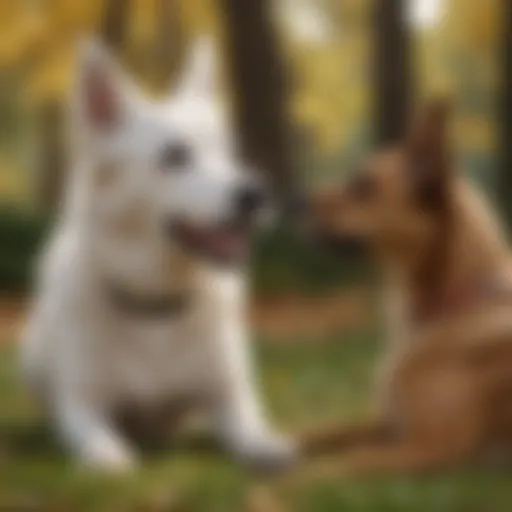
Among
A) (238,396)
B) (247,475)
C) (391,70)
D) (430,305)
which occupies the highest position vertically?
(391,70)

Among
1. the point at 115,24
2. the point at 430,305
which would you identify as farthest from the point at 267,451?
the point at 115,24

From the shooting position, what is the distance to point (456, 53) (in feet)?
5.24

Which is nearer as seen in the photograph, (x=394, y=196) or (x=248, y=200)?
(x=248, y=200)

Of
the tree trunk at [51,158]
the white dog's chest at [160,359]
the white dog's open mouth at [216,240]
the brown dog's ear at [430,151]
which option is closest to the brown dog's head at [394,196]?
the brown dog's ear at [430,151]

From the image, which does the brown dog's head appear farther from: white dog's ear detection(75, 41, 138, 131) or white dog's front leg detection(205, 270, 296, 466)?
white dog's ear detection(75, 41, 138, 131)

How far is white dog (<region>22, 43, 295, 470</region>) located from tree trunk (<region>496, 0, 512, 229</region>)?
327 millimetres

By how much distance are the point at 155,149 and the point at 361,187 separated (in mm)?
258

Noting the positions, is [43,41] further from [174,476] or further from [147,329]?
[174,476]

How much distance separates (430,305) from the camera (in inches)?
65.1

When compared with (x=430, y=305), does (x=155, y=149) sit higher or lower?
higher

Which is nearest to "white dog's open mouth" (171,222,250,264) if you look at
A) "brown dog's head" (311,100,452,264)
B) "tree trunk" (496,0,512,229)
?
"brown dog's head" (311,100,452,264)

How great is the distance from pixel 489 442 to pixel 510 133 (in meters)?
0.39

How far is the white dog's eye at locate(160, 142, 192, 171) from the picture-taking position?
154 centimetres

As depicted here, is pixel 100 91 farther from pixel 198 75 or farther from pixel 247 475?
pixel 247 475
